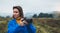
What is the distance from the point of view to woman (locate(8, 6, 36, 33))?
6.93 ft

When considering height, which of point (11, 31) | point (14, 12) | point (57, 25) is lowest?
point (57, 25)

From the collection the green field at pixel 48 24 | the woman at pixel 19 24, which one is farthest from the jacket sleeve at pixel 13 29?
the green field at pixel 48 24

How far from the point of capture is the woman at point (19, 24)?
2.11 metres

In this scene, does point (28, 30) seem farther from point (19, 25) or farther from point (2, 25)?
point (2, 25)

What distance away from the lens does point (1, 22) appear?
23.7ft

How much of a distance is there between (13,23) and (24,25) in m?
0.12

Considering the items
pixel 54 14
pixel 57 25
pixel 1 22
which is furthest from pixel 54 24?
pixel 54 14

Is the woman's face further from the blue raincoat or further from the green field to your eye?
the green field

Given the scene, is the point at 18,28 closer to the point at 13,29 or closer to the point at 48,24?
the point at 13,29

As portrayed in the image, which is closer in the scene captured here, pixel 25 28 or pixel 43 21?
pixel 25 28

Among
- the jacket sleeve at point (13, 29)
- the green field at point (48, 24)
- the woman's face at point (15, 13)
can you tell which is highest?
the woman's face at point (15, 13)

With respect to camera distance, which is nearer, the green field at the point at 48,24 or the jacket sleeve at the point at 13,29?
the jacket sleeve at the point at 13,29

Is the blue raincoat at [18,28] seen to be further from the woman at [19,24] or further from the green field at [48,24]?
the green field at [48,24]

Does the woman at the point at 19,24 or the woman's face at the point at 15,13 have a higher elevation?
the woman's face at the point at 15,13
